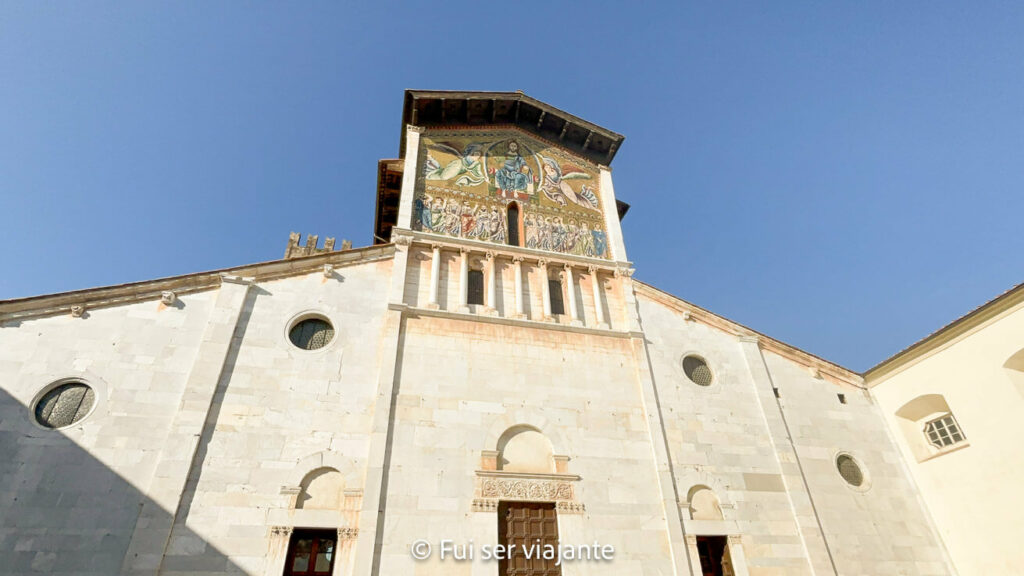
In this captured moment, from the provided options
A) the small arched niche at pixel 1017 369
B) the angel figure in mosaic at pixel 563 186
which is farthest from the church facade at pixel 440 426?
the small arched niche at pixel 1017 369

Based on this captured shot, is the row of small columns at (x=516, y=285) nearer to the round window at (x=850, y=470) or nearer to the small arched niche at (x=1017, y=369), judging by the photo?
the round window at (x=850, y=470)

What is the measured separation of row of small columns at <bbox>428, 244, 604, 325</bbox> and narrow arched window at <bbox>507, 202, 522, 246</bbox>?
0.87 m

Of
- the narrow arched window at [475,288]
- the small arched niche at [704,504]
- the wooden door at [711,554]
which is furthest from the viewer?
the narrow arched window at [475,288]

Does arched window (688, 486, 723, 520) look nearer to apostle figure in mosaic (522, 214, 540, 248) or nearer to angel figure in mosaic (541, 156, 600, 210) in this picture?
apostle figure in mosaic (522, 214, 540, 248)

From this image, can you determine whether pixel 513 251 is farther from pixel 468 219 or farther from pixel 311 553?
pixel 311 553

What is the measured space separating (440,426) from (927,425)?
12434mm

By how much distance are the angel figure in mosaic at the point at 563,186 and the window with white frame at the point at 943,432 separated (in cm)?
1041

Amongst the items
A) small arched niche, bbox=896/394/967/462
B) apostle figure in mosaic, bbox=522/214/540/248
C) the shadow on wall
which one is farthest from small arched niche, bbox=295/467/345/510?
small arched niche, bbox=896/394/967/462

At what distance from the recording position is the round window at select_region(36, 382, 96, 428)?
27.0 ft

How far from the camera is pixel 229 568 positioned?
7.68m

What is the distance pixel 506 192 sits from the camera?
14789 mm

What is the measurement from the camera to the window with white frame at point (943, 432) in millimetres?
11922

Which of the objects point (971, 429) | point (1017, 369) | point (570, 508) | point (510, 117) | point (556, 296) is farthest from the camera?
point (510, 117)

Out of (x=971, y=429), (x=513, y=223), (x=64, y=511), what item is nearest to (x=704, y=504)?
(x=971, y=429)
